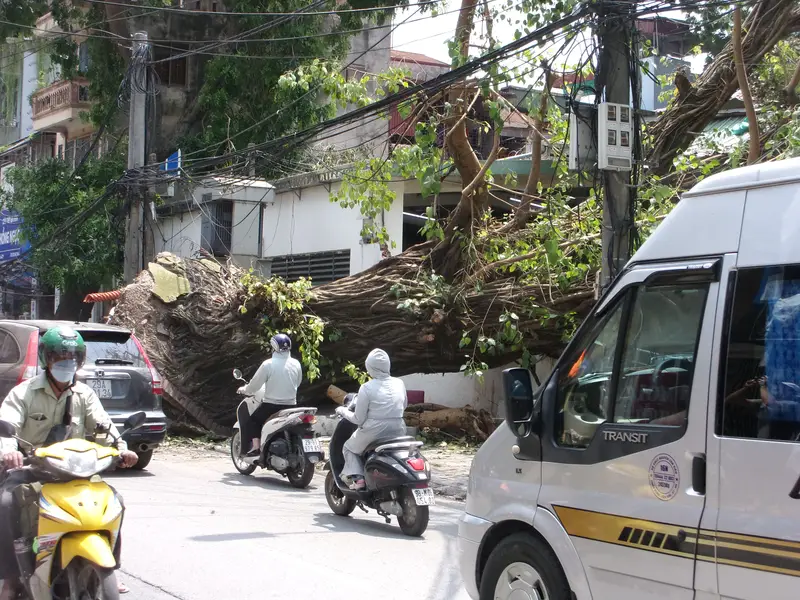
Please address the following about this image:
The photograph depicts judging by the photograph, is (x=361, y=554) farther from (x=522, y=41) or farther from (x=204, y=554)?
(x=522, y=41)

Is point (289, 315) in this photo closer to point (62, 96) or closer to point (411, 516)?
point (411, 516)

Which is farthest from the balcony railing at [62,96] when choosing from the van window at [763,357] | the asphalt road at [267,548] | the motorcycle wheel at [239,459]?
the van window at [763,357]

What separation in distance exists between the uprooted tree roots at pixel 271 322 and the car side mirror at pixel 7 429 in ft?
30.3

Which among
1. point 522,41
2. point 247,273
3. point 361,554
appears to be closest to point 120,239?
point 247,273

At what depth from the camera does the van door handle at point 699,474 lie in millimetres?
3602

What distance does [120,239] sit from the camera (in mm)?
23438

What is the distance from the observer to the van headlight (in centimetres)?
438

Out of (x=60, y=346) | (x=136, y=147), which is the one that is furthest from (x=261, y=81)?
(x=60, y=346)

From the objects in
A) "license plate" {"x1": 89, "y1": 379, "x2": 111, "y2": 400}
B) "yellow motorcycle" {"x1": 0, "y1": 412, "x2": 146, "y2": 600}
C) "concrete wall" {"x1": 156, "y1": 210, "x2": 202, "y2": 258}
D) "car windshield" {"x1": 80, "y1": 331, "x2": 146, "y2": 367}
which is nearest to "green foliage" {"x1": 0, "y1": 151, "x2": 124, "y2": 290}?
"concrete wall" {"x1": 156, "y1": 210, "x2": 202, "y2": 258}

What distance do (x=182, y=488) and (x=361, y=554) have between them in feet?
11.7

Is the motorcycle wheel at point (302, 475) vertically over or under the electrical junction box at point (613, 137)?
under

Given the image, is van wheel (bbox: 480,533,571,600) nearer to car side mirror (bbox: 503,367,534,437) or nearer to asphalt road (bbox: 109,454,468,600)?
car side mirror (bbox: 503,367,534,437)

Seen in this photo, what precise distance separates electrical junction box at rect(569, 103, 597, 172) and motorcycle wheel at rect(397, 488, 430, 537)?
3404mm

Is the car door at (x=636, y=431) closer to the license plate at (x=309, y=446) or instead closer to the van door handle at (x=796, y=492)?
the van door handle at (x=796, y=492)
